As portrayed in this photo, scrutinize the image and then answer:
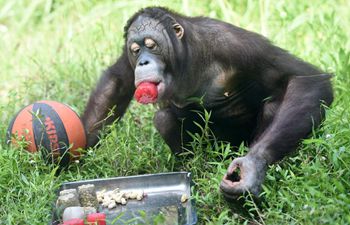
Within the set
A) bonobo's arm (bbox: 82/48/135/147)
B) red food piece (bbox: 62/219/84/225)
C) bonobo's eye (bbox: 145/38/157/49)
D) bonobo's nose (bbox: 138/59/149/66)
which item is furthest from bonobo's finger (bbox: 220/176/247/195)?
bonobo's arm (bbox: 82/48/135/147)

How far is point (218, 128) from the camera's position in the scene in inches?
199

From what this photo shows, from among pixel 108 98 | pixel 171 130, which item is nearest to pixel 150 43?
pixel 171 130

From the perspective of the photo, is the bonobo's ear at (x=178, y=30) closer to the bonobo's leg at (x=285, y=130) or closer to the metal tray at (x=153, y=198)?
the bonobo's leg at (x=285, y=130)

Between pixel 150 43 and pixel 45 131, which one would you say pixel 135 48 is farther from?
pixel 45 131

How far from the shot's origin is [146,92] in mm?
4531

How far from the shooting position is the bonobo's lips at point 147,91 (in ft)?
14.8

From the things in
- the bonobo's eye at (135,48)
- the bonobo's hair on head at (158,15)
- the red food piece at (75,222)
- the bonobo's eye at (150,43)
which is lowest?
the red food piece at (75,222)

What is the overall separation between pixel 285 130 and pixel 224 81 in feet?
2.24

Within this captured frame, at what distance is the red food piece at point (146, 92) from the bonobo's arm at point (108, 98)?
71cm

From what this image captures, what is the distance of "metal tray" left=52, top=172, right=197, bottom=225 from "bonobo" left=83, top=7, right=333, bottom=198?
49 centimetres

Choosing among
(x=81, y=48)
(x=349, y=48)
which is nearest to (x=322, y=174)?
(x=349, y=48)

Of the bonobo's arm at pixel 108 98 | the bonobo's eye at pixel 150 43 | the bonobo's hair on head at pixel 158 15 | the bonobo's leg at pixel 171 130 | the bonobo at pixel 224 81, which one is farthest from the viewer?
the bonobo's arm at pixel 108 98

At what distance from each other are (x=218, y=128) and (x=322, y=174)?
1201 mm

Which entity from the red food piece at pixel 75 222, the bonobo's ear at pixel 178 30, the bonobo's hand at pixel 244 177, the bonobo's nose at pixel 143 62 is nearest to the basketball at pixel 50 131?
the bonobo's nose at pixel 143 62
